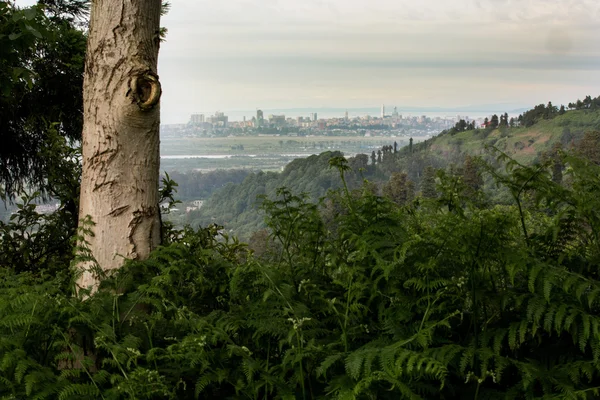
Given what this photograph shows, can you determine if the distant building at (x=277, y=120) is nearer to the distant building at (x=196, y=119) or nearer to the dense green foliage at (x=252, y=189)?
the distant building at (x=196, y=119)

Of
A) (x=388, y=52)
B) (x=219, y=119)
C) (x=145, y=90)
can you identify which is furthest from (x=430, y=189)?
(x=388, y=52)

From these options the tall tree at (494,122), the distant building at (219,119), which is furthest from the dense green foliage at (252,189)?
the tall tree at (494,122)

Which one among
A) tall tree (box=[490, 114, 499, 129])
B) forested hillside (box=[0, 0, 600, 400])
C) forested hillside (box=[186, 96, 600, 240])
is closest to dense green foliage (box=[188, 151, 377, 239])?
forested hillside (box=[186, 96, 600, 240])

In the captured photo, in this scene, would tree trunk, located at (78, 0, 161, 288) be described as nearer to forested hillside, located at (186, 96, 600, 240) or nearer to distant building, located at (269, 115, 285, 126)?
forested hillside, located at (186, 96, 600, 240)

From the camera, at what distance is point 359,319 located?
2.08m

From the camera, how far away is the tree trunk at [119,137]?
2.69 metres

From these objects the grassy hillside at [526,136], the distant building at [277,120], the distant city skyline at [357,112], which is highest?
the distant city skyline at [357,112]

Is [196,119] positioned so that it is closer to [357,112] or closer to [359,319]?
[357,112]

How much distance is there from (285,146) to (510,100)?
1322 cm

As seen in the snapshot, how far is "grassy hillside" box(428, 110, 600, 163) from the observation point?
563 inches

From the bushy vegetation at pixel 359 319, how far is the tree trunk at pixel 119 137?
1.03 ft

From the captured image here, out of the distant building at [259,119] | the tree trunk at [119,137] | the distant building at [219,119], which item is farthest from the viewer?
→ the distant building at [219,119]

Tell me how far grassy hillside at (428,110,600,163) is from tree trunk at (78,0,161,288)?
12.0 metres

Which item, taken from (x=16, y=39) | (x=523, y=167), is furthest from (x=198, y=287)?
(x=16, y=39)
